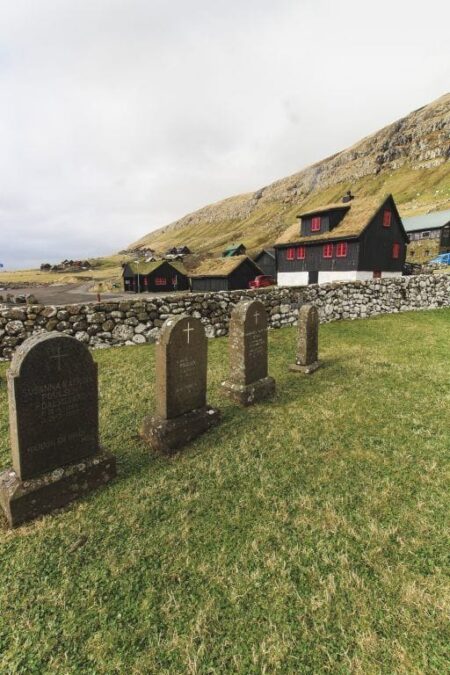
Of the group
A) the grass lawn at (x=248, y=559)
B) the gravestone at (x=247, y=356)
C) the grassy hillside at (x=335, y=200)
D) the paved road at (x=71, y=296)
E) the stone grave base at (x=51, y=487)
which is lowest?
the grass lawn at (x=248, y=559)

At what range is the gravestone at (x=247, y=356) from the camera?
714 centimetres

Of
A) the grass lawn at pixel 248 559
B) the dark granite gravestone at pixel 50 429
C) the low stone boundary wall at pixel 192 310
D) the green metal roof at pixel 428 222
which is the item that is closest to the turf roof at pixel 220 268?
the low stone boundary wall at pixel 192 310

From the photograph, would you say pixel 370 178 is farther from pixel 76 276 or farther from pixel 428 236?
pixel 76 276

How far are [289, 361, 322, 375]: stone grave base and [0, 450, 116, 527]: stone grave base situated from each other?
5.91m

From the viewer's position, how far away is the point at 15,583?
3.15 metres

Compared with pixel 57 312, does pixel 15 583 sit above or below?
below

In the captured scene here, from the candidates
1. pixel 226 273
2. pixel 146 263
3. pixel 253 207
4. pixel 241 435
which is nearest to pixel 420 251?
pixel 226 273

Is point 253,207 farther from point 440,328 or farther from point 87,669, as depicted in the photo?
point 87,669

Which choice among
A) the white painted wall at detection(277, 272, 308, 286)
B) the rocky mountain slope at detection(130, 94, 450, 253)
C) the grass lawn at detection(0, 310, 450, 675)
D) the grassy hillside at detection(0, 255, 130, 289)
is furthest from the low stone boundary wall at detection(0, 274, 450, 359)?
the rocky mountain slope at detection(130, 94, 450, 253)

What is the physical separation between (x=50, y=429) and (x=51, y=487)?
0.72 metres

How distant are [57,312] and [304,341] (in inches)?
312

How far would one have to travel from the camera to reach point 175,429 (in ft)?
17.8

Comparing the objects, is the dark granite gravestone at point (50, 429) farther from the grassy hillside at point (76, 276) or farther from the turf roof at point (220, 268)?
the grassy hillside at point (76, 276)

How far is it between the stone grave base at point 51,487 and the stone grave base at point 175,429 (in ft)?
2.96
